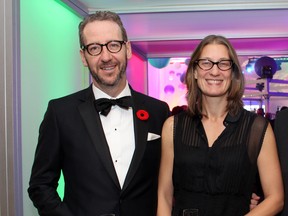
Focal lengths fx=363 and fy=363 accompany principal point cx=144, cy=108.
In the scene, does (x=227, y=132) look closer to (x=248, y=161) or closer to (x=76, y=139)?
(x=248, y=161)

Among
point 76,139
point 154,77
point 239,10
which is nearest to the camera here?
point 76,139

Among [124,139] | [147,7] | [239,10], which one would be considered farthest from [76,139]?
[239,10]

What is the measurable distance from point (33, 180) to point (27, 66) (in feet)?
2.46

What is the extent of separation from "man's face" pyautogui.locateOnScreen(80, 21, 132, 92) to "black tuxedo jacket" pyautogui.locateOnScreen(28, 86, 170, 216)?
0.58 feet

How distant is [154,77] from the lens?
6059mm

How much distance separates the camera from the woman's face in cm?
187

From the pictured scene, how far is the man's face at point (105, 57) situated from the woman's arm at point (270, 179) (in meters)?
0.80

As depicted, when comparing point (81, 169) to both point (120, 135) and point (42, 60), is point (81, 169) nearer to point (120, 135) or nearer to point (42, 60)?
point (120, 135)

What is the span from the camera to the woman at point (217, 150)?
179 cm

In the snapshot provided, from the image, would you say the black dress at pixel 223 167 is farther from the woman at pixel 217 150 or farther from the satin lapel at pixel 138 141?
the satin lapel at pixel 138 141

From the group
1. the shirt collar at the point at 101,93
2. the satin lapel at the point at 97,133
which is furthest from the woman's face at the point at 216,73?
the satin lapel at the point at 97,133

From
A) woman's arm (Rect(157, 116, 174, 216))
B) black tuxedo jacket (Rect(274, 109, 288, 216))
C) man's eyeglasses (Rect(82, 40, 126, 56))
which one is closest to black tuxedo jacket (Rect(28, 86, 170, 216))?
woman's arm (Rect(157, 116, 174, 216))

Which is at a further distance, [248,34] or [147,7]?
[248,34]

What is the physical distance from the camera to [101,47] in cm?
177
